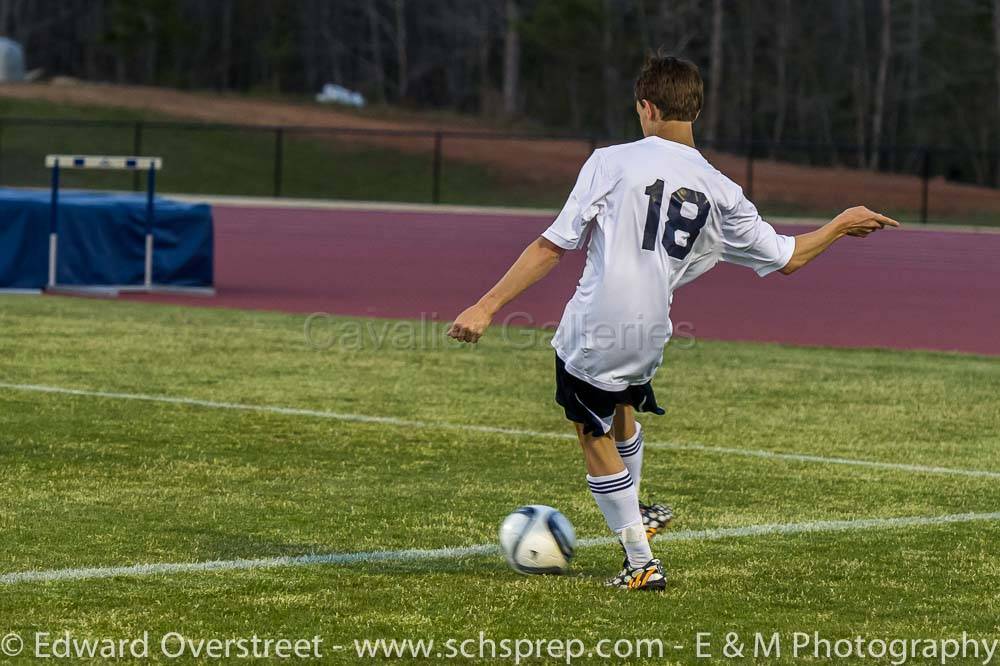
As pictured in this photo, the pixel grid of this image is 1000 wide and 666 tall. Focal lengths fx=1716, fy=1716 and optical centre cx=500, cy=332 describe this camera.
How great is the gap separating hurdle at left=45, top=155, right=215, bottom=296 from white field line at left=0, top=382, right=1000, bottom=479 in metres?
7.31

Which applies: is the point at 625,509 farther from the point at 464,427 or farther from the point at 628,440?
the point at 464,427

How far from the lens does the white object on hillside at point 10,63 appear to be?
63438mm

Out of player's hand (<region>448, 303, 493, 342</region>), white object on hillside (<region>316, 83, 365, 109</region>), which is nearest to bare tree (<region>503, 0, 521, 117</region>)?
white object on hillside (<region>316, 83, 365, 109</region>)

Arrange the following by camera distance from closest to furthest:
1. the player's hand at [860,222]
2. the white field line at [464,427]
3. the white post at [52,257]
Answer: the player's hand at [860,222] → the white field line at [464,427] → the white post at [52,257]

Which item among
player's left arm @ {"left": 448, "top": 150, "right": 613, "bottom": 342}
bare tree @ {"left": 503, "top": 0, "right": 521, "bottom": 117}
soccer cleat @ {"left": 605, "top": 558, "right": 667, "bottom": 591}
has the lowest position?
soccer cleat @ {"left": 605, "top": 558, "right": 667, "bottom": 591}

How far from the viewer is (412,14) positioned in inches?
3750

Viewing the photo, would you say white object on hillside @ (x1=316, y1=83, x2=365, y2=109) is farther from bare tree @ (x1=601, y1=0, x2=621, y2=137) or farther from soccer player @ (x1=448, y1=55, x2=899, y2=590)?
soccer player @ (x1=448, y1=55, x2=899, y2=590)

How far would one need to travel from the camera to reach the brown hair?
5832mm

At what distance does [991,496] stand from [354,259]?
63.5 ft

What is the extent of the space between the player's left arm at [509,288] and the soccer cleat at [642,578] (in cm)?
100

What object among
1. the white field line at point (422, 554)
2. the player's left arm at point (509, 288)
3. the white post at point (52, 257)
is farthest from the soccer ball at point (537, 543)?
the white post at point (52, 257)

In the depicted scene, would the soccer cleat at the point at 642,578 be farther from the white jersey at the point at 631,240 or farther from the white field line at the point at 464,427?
the white field line at the point at 464,427

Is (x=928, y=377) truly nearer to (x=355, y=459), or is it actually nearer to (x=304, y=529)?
(x=355, y=459)

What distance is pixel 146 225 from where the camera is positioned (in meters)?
19.7
